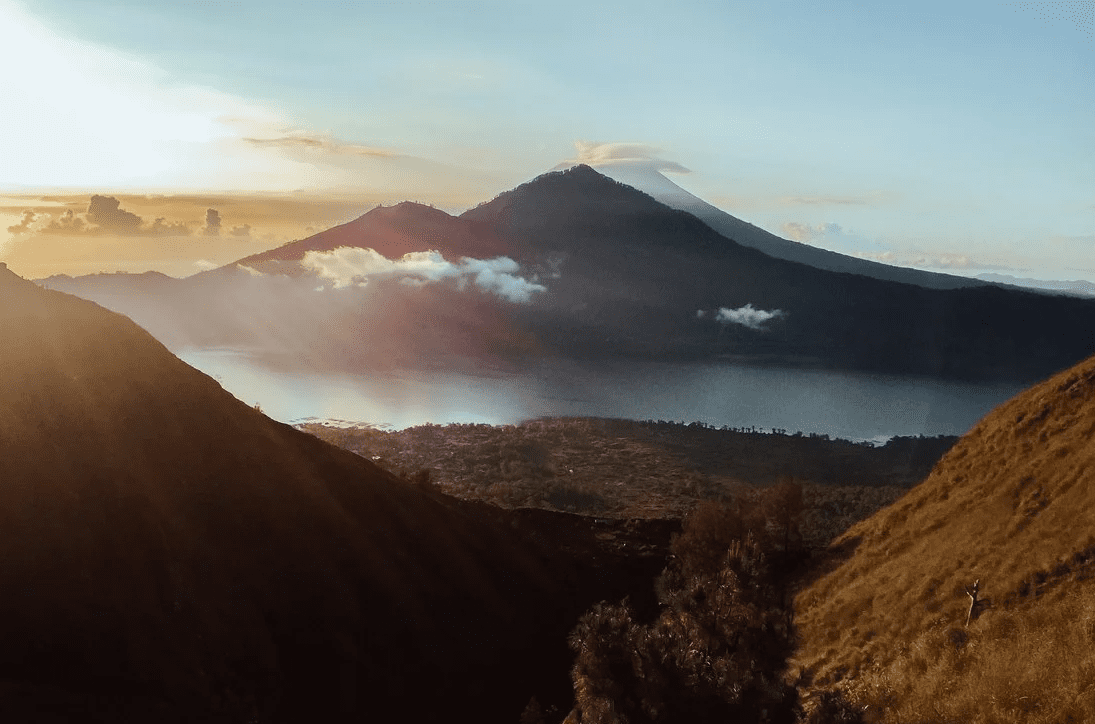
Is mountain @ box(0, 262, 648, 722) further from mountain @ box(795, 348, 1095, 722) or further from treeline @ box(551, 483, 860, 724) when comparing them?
mountain @ box(795, 348, 1095, 722)

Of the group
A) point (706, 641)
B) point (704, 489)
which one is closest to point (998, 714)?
point (706, 641)

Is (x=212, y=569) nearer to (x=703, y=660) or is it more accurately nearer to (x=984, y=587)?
(x=703, y=660)

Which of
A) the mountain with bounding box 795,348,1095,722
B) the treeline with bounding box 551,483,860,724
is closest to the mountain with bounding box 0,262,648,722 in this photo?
the treeline with bounding box 551,483,860,724

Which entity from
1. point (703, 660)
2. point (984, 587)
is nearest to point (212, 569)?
point (703, 660)

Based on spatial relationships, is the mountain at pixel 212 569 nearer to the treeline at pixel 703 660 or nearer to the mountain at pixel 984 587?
the treeline at pixel 703 660

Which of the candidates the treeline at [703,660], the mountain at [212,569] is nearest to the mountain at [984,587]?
the treeline at [703,660]

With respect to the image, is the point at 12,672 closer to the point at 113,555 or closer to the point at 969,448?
the point at 113,555
